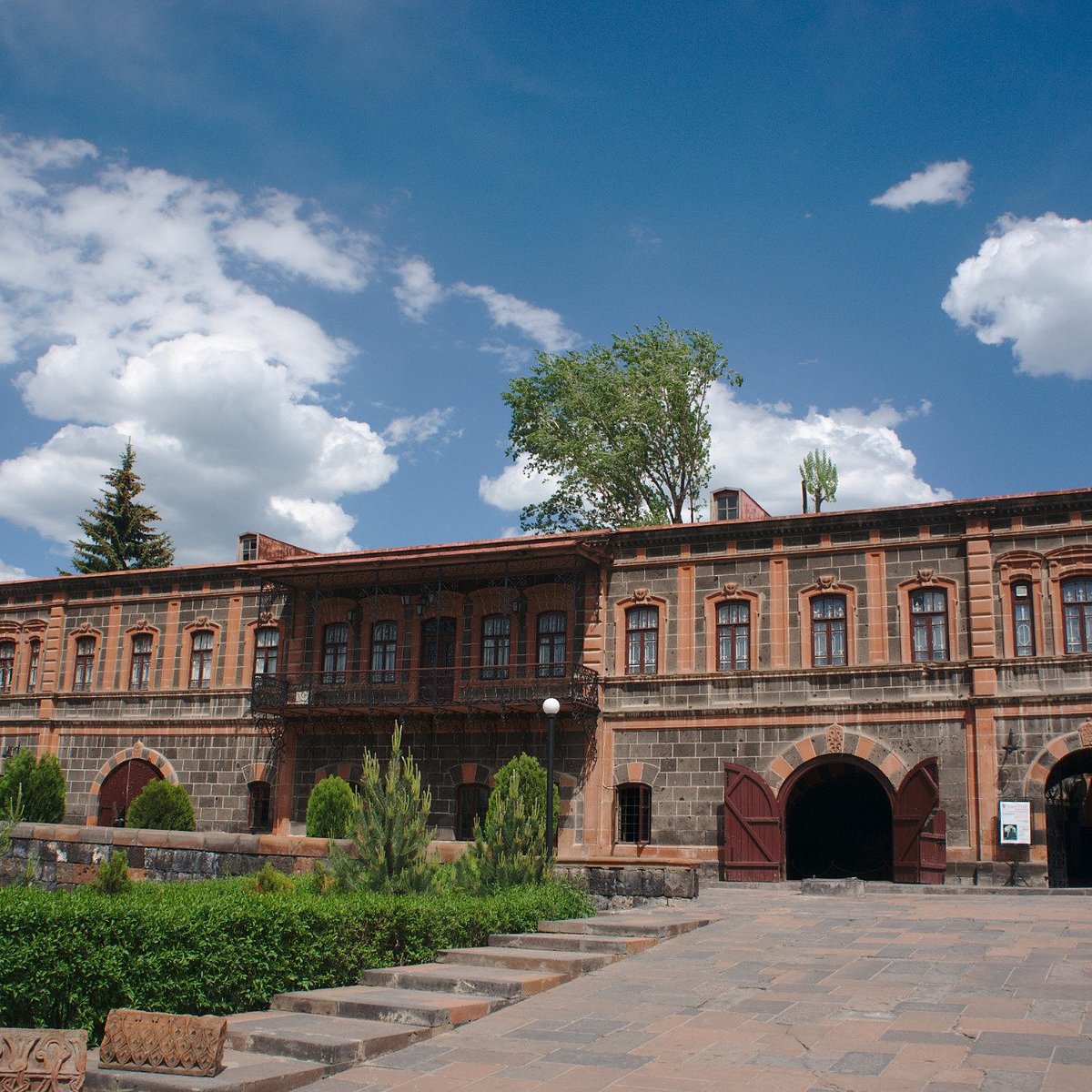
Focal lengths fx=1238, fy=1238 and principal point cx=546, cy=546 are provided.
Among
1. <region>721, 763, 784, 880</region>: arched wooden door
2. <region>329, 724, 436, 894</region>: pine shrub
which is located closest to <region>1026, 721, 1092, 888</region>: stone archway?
<region>721, 763, 784, 880</region>: arched wooden door

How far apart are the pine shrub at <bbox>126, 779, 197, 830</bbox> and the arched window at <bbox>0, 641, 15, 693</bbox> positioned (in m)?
8.94

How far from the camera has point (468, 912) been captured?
13203mm

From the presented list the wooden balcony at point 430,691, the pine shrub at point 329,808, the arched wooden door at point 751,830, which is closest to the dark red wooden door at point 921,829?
the arched wooden door at point 751,830

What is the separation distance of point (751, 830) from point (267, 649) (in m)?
12.9

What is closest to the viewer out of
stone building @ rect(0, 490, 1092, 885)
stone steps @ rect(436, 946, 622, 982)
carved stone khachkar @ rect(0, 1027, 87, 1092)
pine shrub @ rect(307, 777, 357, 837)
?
carved stone khachkar @ rect(0, 1027, 87, 1092)

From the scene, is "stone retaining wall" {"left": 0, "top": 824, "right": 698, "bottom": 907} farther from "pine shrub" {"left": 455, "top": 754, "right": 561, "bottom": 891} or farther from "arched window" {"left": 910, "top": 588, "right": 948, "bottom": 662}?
"arched window" {"left": 910, "top": 588, "right": 948, "bottom": 662}

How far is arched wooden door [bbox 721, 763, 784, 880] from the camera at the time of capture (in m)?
24.2

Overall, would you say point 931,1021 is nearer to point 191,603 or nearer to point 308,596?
point 308,596

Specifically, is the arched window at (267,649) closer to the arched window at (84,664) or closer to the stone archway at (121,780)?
the stone archway at (121,780)

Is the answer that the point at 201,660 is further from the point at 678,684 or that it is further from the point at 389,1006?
the point at 389,1006

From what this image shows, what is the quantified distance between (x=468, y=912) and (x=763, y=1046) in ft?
15.3

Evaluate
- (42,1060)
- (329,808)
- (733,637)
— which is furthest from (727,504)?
(42,1060)

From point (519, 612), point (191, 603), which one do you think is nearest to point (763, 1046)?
point (519, 612)

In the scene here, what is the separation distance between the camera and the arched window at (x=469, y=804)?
90.2ft
